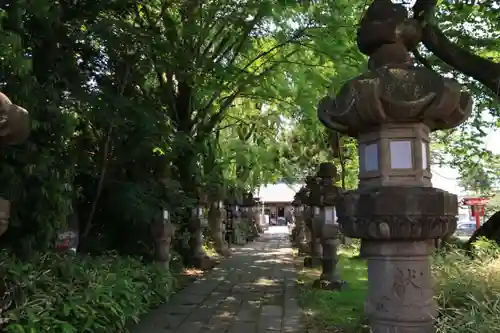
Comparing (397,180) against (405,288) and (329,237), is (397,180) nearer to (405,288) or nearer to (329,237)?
(405,288)

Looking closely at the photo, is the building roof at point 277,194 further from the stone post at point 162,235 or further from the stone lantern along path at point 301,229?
the stone post at point 162,235

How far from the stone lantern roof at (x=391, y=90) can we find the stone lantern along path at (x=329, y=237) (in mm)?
5165

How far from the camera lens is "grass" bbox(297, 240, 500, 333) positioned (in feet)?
13.7

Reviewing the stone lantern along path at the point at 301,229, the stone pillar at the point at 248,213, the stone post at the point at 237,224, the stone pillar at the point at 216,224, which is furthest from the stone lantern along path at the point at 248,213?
the stone pillar at the point at 216,224

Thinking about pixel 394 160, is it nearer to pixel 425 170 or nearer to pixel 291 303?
pixel 425 170

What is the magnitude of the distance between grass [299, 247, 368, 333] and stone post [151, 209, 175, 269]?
99.9 inches

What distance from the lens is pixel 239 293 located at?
970 centimetres

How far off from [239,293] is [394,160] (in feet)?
20.3

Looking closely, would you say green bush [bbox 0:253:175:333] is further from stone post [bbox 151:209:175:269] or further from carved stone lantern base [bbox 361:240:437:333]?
carved stone lantern base [bbox 361:240:437:333]

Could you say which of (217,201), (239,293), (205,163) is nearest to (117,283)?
(239,293)

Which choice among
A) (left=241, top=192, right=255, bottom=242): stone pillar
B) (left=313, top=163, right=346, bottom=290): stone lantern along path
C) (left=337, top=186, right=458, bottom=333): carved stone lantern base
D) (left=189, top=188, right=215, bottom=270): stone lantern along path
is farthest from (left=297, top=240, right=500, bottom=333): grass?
(left=241, top=192, right=255, bottom=242): stone pillar

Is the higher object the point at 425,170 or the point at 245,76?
the point at 245,76

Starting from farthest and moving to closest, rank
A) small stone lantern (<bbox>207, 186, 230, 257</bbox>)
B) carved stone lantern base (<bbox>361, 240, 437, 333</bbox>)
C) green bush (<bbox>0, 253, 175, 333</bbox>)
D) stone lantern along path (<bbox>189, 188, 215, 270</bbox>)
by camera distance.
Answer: small stone lantern (<bbox>207, 186, 230, 257</bbox>), stone lantern along path (<bbox>189, 188, 215, 270</bbox>), green bush (<bbox>0, 253, 175, 333</bbox>), carved stone lantern base (<bbox>361, 240, 437, 333</bbox>)

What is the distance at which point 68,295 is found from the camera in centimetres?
541
